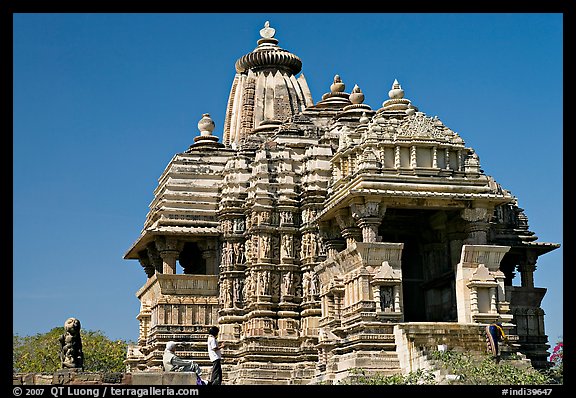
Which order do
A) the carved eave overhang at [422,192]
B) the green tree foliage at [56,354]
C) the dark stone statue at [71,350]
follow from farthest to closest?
the green tree foliage at [56,354] → the carved eave overhang at [422,192] → the dark stone statue at [71,350]

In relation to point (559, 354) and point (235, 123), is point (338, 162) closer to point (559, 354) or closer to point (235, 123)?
point (559, 354)

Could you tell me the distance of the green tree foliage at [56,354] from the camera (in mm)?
59469

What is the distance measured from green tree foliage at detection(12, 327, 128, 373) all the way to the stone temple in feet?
55.9

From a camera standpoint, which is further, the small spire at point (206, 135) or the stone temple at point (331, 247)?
the small spire at point (206, 135)

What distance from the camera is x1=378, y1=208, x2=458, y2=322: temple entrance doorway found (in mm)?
34375

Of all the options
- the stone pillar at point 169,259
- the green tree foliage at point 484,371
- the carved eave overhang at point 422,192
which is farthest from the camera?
the stone pillar at point 169,259

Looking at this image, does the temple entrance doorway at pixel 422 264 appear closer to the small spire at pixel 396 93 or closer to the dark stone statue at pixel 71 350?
the small spire at pixel 396 93

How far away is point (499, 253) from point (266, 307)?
29.8 feet

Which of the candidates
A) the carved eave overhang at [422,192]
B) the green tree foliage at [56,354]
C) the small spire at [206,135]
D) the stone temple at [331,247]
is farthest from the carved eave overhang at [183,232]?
the green tree foliage at [56,354]

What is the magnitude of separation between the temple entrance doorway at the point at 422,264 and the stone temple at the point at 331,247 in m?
0.05

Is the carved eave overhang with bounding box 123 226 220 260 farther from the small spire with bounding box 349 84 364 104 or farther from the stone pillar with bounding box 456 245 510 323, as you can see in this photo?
the stone pillar with bounding box 456 245 510 323

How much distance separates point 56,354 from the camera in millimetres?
59656

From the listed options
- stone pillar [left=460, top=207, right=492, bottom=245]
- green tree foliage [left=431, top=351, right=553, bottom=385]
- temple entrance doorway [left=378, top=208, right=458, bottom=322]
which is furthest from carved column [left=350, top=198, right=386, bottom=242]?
green tree foliage [left=431, top=351, right=553, bottom=385]
